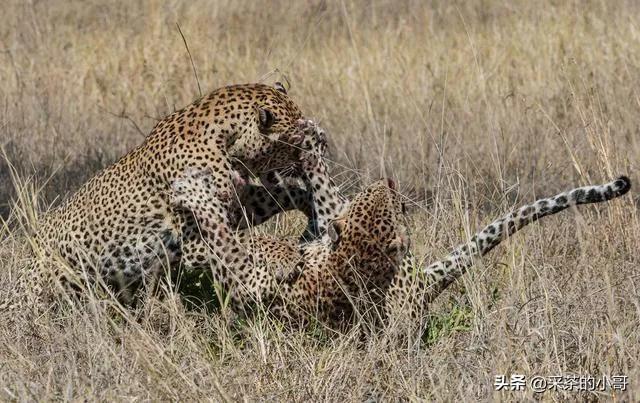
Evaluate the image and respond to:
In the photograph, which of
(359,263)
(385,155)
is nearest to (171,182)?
(359,263)

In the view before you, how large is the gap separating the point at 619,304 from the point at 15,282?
8.65 feet

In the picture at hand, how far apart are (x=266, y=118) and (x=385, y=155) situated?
2704 millimetres

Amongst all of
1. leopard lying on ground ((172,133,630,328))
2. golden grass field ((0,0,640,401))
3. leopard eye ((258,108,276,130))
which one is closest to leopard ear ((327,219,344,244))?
leopard lying on ground ((172,133,630,328))

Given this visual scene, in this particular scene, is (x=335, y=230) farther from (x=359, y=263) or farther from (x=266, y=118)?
(x=266, y=118)

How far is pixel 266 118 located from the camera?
5523 millimetres

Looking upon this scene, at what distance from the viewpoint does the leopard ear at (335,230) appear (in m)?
5.20

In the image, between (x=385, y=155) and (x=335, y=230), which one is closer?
(x=335, y=230)

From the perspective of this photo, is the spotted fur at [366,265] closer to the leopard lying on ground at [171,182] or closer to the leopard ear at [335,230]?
the leopard ear at [335,230]

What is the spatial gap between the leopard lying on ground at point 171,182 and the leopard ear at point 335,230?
469 millimetres

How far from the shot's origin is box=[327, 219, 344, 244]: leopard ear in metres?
5.20

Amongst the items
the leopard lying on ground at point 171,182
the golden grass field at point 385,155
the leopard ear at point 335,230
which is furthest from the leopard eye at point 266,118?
the golden grass field at point 385,155

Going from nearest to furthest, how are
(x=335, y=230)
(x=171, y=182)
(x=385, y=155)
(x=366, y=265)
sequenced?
(x=366, y=265)
(x=335, y=230)
(x=171, y=182)
(x=385, y=155)

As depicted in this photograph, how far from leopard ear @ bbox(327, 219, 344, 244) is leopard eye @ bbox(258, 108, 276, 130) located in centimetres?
59

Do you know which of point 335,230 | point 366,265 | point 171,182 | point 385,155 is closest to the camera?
point 366,265
